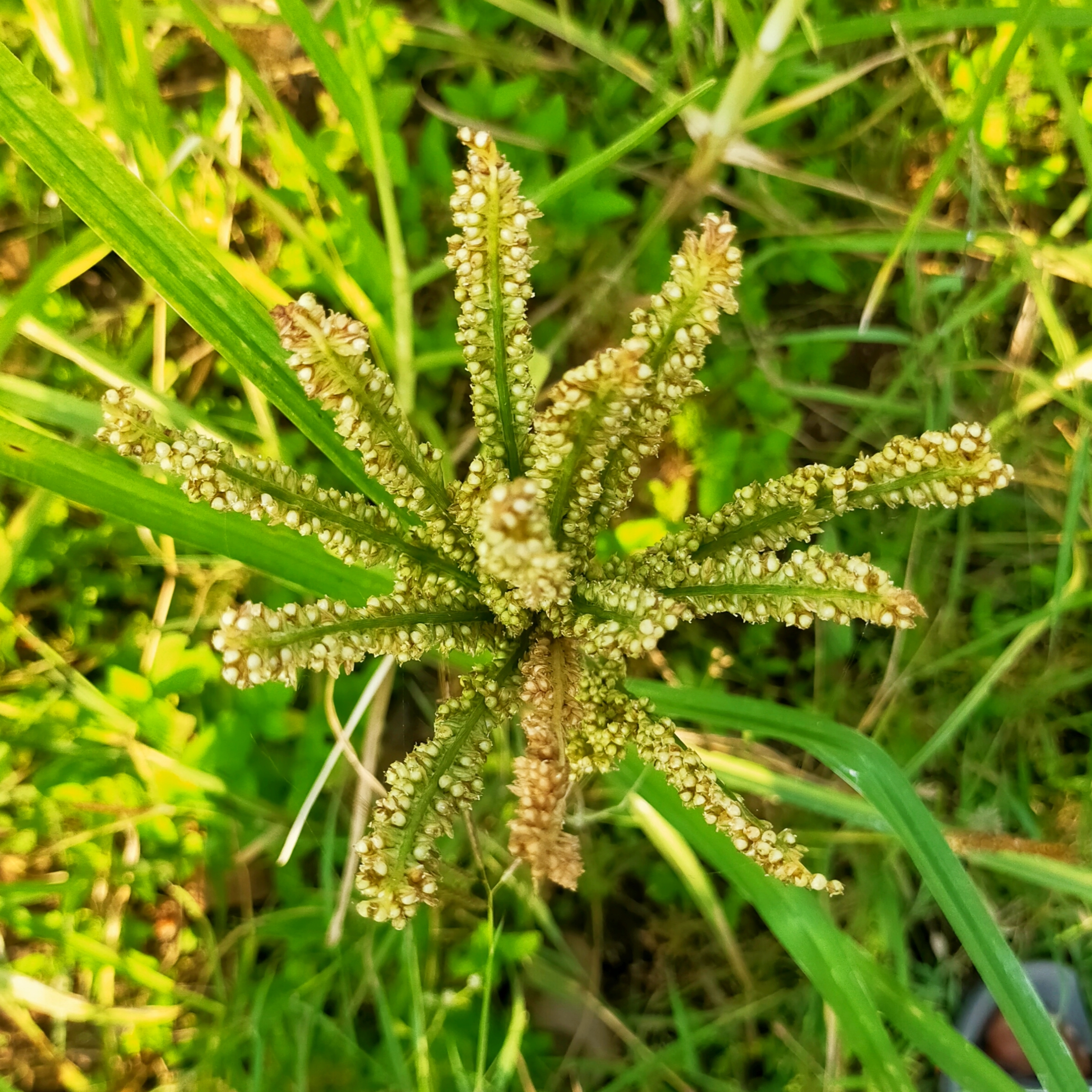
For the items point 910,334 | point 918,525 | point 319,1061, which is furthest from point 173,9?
point 319,1061

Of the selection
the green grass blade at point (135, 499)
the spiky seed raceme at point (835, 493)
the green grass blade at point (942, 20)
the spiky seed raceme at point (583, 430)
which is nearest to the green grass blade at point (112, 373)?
the green grass blade at point (135, 499)

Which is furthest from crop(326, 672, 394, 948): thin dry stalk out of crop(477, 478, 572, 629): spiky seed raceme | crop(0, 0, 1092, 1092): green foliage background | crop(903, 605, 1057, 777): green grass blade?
crop(903, 605, 1057, 777): green grass blade

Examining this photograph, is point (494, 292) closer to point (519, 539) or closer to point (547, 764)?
point (519, 539)

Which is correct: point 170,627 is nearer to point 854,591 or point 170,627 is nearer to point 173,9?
point 173,9

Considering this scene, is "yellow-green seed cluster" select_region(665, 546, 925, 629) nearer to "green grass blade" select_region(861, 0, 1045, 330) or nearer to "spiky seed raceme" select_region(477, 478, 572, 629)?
"spiky seed raceme" select_region(477, 478, 572, 629)

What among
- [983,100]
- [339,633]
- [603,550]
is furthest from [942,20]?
[339,633]

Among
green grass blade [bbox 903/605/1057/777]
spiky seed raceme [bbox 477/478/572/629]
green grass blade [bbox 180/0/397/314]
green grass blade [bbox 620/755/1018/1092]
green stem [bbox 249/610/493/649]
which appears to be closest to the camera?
spiky seed raceme [bbox 477/478/572/629]

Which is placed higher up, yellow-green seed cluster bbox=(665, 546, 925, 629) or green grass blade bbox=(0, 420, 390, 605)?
yellow-green seed cluster bbox=(665, 546, 925, 629)

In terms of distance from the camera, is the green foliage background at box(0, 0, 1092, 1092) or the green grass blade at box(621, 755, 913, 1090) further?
the green foliage background at box(0, 0, 1092, 1092)
